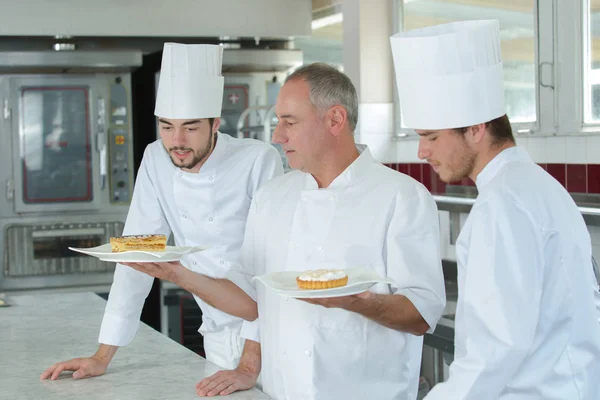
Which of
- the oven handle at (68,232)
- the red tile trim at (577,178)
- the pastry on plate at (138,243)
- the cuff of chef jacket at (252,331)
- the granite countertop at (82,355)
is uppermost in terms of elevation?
the red tile trim at (577,178)

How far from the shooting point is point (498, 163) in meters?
1.59

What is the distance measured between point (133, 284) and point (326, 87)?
81cm

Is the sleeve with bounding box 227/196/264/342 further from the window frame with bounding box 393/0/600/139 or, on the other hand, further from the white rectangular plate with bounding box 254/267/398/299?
the window frame with bounding box 393/0/600/139

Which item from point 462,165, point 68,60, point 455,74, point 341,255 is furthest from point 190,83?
point 68,60

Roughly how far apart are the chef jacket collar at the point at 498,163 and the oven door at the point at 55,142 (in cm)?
394

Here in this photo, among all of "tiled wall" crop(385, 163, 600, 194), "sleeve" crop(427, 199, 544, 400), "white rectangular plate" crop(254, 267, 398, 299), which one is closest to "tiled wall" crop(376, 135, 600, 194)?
"tiled wall" crop(385, 163, 600, 194)

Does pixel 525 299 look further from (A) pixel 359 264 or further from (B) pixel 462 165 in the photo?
(A) pixel 359 264

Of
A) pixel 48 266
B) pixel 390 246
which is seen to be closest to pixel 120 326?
pixel 390 246

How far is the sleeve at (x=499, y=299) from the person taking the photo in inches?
57.1

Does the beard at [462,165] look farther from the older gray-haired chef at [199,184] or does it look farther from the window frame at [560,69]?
the window frame at [560,69]

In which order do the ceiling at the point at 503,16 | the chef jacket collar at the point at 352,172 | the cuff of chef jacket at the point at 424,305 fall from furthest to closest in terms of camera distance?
1. the ceiling at the point at 503,16
2. the chef jacket collar at the point at 352,172
3. the cuff of chef jacket at the point at 424,305

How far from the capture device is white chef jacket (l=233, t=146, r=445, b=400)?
199cm

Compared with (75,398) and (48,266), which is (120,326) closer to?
(75,398)

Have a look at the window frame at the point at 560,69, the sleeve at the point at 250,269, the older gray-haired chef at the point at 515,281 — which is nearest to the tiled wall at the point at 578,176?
the window frame at the point at 560,69
